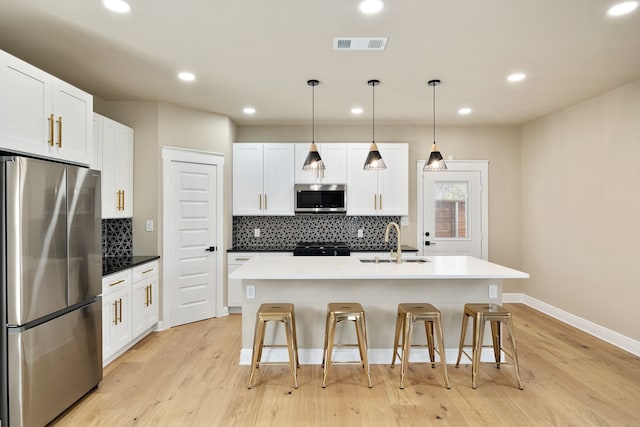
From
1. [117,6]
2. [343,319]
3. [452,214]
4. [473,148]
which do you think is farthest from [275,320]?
[473,148]

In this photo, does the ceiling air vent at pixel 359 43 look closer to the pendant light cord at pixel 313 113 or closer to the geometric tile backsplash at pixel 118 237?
the pendant light cord at pixel 313 113

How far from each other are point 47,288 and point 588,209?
5.20m

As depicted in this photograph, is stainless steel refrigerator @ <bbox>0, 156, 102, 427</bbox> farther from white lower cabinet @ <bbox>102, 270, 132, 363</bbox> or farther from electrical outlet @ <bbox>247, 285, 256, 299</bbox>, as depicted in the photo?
electrical outlet @ <bbox>247, 285, 256, 299</bbox>

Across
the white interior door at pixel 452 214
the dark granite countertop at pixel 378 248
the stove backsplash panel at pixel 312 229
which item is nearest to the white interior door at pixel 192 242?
the stove backsplash panel at pixel 312 229

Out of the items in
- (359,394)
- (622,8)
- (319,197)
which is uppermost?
(622,8)

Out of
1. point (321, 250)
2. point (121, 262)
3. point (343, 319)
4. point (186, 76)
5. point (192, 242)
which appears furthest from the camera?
point (321, 250)

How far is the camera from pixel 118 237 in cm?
413

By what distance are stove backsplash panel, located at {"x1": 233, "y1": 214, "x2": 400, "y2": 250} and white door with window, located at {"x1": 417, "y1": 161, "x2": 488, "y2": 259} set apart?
0.50 meters

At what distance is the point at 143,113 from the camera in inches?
164

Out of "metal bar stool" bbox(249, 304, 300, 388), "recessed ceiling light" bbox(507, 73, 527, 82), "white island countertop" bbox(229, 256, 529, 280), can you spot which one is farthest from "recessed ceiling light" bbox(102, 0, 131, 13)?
"recessed ceiling light" bbox(507, 73, 527, 82)

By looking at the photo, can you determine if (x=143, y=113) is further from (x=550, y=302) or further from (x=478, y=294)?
(x=550, y=302)

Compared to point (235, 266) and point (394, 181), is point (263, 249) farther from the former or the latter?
point (394, 181)

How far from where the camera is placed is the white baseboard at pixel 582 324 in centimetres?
349

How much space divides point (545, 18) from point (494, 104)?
204 cm
